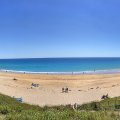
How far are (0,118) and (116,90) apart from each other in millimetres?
32560

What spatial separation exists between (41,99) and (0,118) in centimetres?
2109

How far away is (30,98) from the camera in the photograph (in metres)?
35.4

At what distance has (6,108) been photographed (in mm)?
15406

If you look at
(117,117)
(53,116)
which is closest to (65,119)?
(53,116)

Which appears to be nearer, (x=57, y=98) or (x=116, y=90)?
(x=57, y=98)

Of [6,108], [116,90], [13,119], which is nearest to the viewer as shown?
[13,119]

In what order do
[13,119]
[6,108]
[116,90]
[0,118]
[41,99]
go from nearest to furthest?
[13,119] → [0,118] → [6,108] → [41,99] → [116,90]

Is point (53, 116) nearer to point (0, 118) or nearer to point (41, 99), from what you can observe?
point (0, 118)

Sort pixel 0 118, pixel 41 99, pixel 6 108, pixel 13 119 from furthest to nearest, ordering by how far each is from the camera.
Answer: pixel 41 99
pixel 6 108
pixel 0 118
pixel 13 119

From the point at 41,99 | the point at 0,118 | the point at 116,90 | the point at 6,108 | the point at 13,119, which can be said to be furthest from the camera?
the point at 116,90

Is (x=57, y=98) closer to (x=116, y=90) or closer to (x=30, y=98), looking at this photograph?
(x=30, y=98)

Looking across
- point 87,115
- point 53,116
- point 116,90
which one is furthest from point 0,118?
point 116,90

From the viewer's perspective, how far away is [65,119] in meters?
12.1

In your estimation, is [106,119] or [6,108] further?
[6,108]
